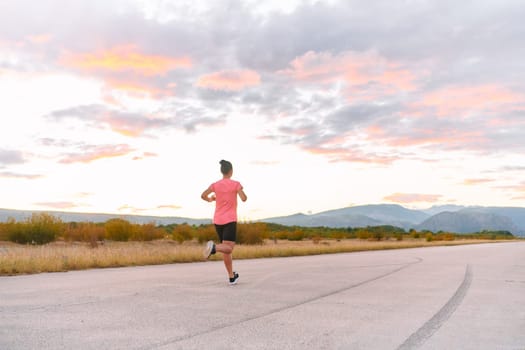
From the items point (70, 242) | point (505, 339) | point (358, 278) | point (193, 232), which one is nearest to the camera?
point (505, 339)

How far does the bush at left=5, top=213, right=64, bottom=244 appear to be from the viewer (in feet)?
101

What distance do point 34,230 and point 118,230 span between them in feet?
21.5

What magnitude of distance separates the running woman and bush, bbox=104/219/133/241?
89.4 ft

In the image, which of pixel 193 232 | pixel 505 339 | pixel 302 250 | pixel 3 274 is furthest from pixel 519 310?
pixel 193 232

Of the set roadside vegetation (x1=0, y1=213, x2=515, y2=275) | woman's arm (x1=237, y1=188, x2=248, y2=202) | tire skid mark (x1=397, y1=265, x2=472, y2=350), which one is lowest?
tire skid mark (x1=397, y1=265, x2=472, y2=350)

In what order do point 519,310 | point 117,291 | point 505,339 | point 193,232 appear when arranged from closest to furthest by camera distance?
point 505,339
point 519,310
point 117,291
point 193,232

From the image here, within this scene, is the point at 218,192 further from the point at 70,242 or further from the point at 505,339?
the point at 70,242

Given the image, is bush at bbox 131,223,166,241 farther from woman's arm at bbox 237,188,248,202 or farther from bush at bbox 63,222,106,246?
woman's arm at bbox 237,188,248,202

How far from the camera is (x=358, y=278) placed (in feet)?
41.7

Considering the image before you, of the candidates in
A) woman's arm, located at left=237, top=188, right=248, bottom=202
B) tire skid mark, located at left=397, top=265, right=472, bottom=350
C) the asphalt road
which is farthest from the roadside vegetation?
tire skid mark, located at left=397, top=265, right=472, bottom=350

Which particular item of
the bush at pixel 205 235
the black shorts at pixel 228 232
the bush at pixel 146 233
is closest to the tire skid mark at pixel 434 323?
the black shorts at pixel 228 232

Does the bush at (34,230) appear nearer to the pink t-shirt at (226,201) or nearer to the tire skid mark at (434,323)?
the pink t-shirt at (226,201)

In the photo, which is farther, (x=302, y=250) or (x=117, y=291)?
(x=302, y=250)

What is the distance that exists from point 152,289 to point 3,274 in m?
5.17
